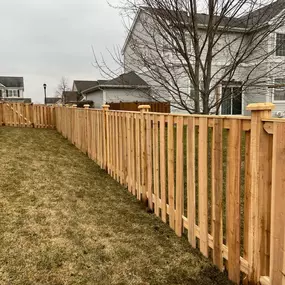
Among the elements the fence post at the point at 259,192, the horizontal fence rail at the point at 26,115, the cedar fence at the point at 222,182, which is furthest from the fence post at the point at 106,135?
the horizontal fence rail at the point at 26,115

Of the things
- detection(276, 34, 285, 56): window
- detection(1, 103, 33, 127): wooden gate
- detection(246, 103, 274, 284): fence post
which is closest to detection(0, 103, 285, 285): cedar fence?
detection(246, 103, 274, 284): fence post

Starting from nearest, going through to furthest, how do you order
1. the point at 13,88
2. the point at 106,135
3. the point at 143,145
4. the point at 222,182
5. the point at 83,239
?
the point at 222,182, the point at 83,239, the point at 143,145, the point at 106,135, the point at 13,88

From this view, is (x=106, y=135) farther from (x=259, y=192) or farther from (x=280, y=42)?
(x=280, y=42)

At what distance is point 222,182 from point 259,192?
0.56 metres

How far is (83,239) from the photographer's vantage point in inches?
135

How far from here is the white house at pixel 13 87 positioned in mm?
53969

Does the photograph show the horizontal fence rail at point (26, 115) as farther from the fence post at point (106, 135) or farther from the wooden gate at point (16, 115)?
the fence post at point (106, 135)

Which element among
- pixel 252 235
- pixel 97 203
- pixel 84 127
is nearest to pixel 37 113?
pixel 84 127

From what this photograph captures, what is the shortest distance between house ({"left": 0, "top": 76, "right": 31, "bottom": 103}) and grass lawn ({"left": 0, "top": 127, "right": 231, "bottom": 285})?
5294cm

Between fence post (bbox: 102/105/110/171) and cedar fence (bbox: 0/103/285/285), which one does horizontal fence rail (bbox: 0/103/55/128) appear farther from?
cedar fence (bbox: 0/103/285/285)

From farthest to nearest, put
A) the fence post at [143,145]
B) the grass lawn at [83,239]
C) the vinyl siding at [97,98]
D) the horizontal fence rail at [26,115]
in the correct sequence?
the vinyl siding at [97,98], the horizontal fence rail at [26,115], the fence post at [143,145], the grass lawn at [83,239]

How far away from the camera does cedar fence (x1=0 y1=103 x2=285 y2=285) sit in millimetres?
2117

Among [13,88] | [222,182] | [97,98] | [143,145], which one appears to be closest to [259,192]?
[222,182]

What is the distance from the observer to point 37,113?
15.4m
